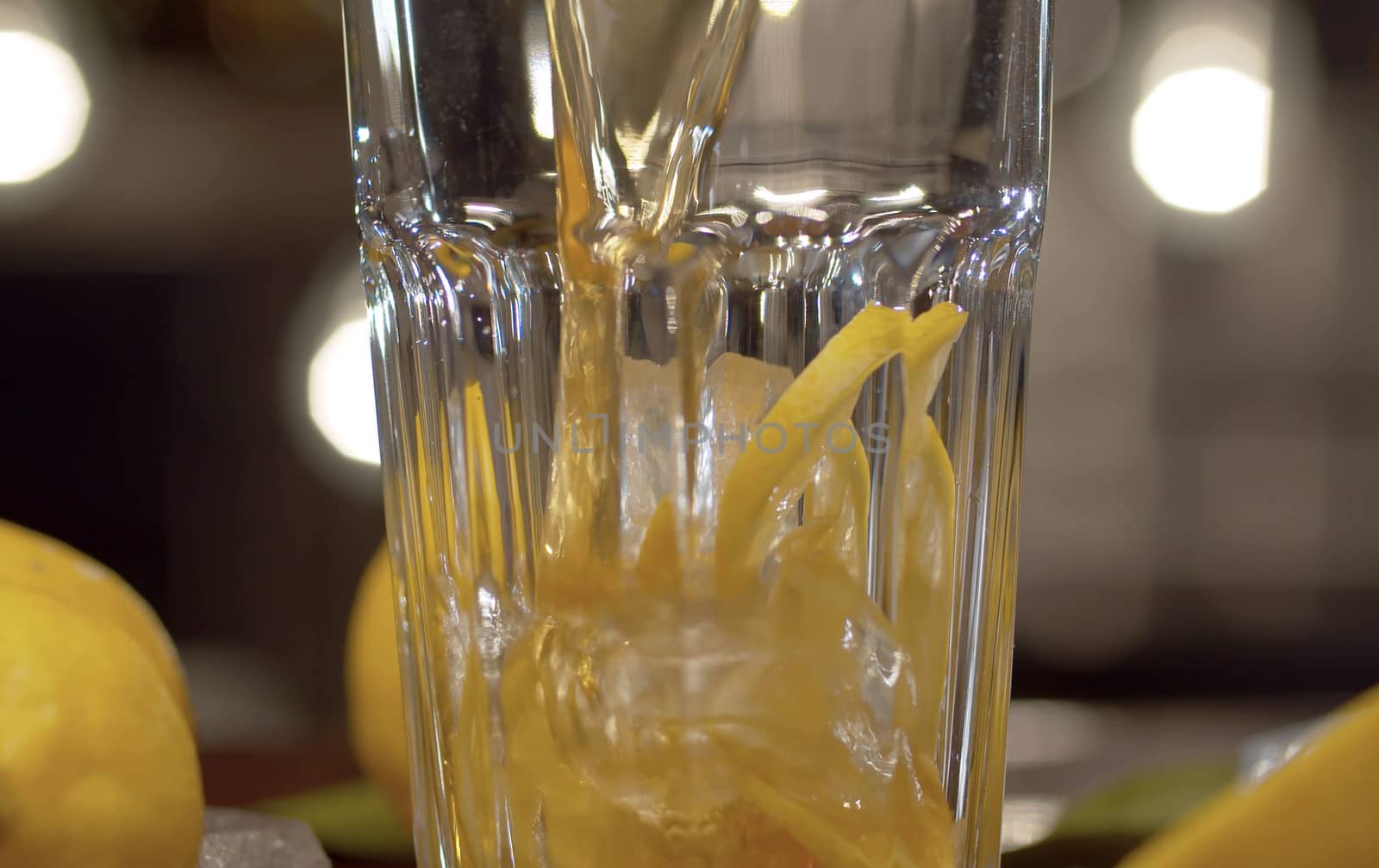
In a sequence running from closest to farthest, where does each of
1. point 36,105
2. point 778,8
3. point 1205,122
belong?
point 778,8 → point 36,105 → point 1205,122

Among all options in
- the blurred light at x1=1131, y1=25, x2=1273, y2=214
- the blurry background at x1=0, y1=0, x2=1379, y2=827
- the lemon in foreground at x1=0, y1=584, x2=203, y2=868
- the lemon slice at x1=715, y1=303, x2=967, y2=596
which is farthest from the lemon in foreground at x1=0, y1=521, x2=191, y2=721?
the blurred light at x1=1131, y1=25, x2=1273, y2=214

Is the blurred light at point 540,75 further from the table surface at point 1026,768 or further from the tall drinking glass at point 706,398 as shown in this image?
the table surface at point 1026,768

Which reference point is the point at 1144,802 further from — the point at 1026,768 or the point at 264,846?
the point at 264,846

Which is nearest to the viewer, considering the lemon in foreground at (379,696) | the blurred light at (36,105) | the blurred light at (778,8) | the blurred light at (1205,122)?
the blurred light at (778,8)

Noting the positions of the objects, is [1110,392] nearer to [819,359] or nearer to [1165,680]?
[1165,680]

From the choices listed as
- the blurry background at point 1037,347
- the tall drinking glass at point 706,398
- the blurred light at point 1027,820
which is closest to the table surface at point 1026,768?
the blurred light at point 1027,820

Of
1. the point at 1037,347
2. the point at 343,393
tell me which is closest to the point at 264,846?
the point at 343,393

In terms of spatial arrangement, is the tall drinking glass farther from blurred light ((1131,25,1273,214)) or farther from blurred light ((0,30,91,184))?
blurred light ((1131,25,1273,214))

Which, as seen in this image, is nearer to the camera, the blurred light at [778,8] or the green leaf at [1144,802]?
the blurred light at [778,8]
